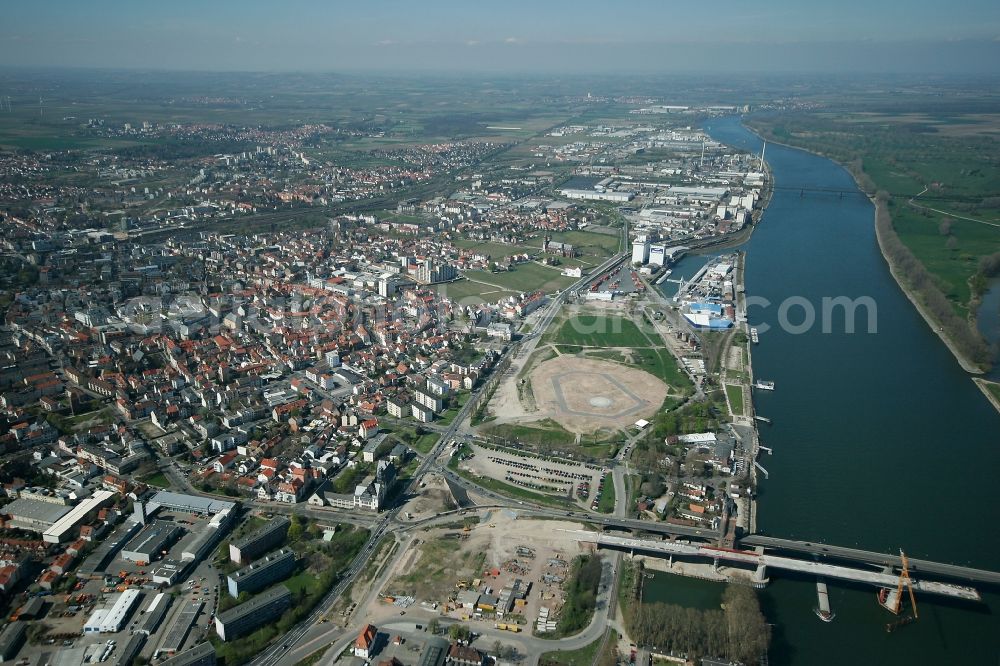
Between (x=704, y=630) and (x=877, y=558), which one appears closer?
(x=704, y=630)

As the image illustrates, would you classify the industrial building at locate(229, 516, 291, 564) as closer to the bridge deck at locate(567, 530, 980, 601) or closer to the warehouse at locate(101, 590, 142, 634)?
the warehouse at locate(101, 590, 142, 634)

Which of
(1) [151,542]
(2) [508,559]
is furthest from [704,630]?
(1) [151,542]

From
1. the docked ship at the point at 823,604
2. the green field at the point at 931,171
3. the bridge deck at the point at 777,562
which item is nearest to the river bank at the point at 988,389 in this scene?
the green field at the point at 931,171

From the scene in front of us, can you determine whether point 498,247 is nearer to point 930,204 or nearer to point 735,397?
point 735,397

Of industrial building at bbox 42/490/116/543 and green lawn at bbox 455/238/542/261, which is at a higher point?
green lawn at bbox 455/238/542/261

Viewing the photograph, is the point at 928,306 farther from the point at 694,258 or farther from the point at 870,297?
the point at 694,258

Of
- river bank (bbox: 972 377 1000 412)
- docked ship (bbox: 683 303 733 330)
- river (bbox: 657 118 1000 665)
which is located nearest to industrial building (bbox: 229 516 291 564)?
river (bbox: 657 118 1000 665)
